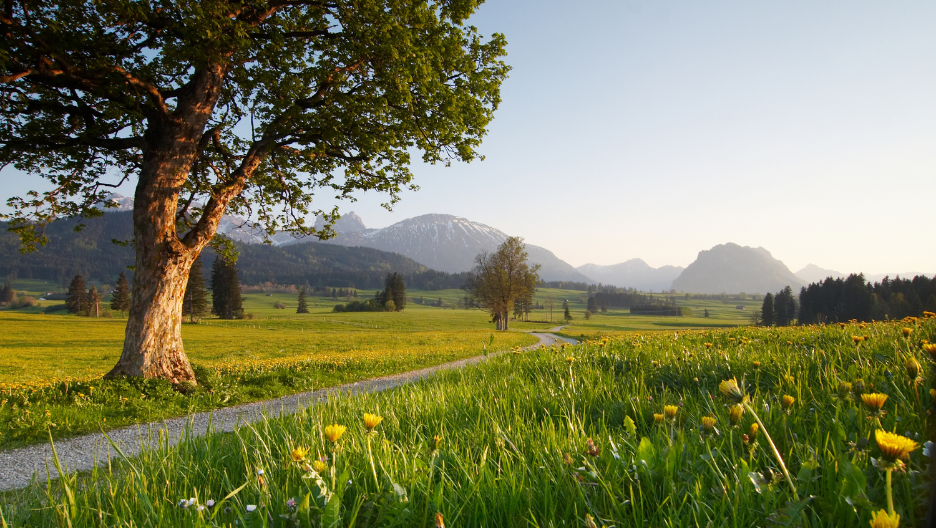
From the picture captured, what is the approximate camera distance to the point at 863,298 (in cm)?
6981

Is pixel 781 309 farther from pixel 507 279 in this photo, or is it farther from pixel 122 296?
pixel 122 296

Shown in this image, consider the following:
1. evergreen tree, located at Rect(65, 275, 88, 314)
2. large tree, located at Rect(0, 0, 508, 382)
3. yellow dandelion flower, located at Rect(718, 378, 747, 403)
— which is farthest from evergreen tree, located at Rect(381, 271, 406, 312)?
yellow dandelion flower, located at Rect(718, 378, 747, 403)

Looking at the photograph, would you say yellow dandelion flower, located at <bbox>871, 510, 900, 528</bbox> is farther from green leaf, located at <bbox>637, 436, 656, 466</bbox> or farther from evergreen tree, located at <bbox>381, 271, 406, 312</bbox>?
evergreen tree, located at <bbox>381, 271, 406, 312</bbox>

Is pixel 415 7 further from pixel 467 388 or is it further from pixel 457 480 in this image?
pixel 457 480

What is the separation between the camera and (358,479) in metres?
2.03

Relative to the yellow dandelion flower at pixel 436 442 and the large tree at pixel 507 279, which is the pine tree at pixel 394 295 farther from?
the yellow dandelion flower at pixel 436 442

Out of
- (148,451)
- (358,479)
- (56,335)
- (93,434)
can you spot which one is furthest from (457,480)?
(56,335)

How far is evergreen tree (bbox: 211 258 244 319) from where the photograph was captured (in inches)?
3398

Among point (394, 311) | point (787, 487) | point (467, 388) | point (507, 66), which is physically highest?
point (507, 66)

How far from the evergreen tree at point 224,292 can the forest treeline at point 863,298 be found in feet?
324

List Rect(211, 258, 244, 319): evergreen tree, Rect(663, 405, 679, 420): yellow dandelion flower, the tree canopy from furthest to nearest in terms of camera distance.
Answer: Rect(211, 258, 244, 319): evergreen tree < the tree canopy < Rect(663, 405, 679, 420): yellow dandelion flower

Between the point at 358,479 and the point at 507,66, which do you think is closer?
the point at 358,479

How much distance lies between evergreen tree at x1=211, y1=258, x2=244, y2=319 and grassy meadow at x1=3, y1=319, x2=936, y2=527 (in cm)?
9545

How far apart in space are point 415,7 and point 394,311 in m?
102
